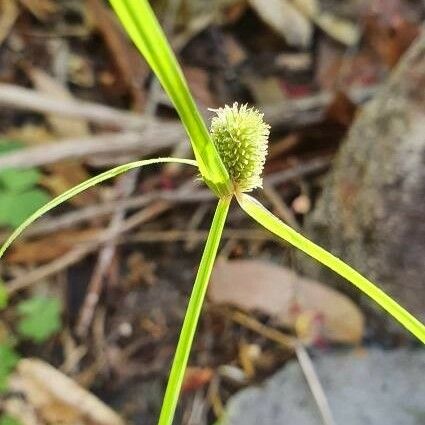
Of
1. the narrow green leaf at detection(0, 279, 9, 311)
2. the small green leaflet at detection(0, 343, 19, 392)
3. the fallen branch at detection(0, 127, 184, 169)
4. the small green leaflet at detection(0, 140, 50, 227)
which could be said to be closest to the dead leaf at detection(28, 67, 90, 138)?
the fallen branch at detection(0, 127, 184, 169)

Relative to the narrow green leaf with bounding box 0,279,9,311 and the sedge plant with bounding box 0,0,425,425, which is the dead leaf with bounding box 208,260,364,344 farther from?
the sedge plant with bounding box 0,0,425,425

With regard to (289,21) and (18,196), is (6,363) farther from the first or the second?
(289,21)

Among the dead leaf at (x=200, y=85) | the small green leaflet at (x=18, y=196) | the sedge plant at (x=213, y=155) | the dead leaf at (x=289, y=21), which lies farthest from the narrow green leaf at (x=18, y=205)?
the sedge plant at (x=213, y=155)

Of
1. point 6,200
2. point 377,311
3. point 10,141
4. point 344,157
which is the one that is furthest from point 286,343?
point 10,141

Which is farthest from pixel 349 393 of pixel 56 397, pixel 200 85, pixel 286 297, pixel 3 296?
pixel 200 85

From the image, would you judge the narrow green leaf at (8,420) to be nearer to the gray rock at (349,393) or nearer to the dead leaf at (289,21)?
the gray rock at (349,393)

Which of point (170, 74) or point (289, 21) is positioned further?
point (289, 21)
